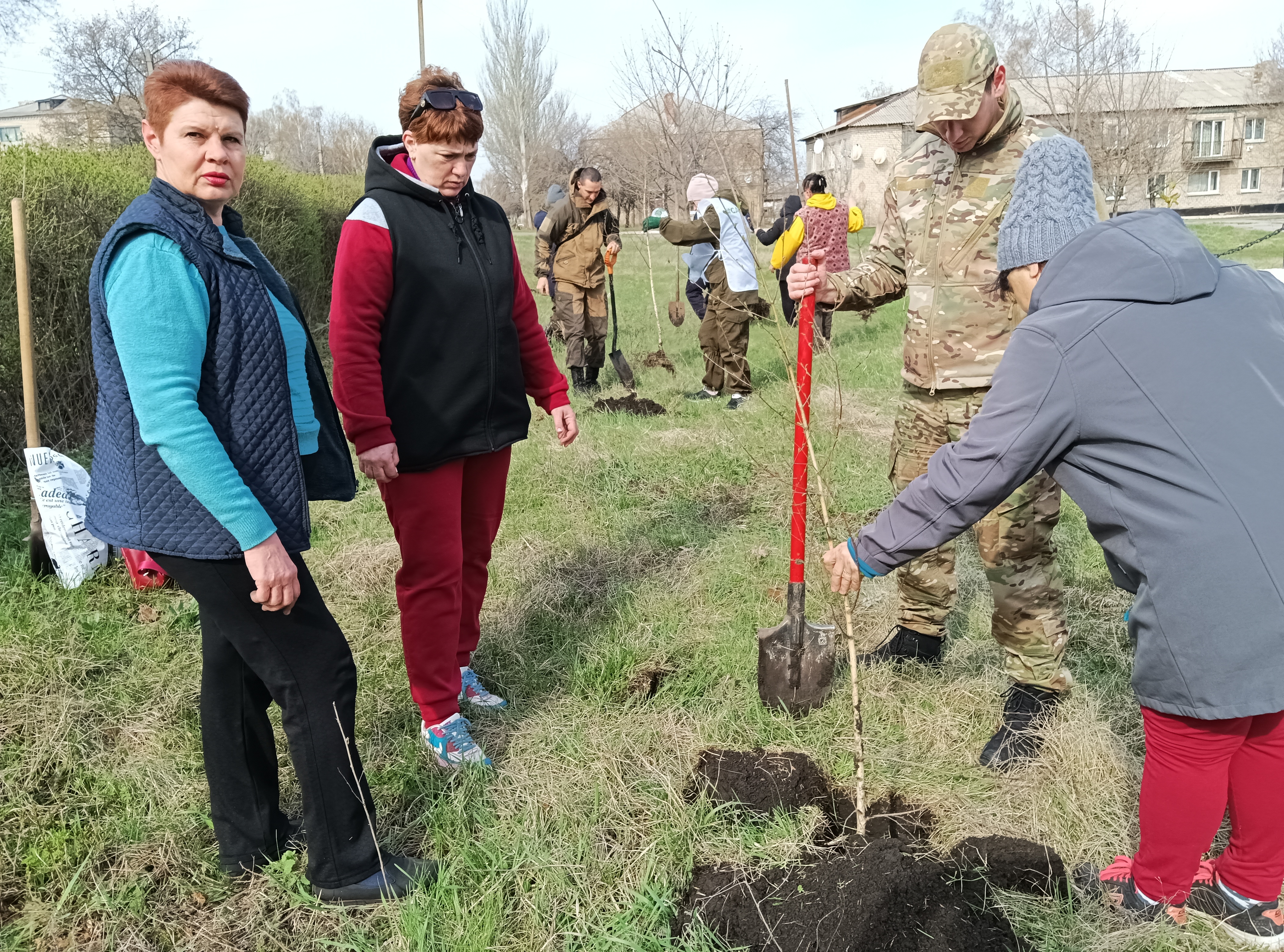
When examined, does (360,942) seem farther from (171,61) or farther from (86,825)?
(171,61)

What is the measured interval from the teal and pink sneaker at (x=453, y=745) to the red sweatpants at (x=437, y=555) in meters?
0.03

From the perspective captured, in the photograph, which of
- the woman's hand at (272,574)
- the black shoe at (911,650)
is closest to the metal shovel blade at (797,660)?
the black shoe at (911,650)

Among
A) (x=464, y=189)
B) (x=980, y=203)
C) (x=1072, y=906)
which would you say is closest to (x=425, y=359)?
(x=464, y=189)

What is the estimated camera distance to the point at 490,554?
308 centimetres

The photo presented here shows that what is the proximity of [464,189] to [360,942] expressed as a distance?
6.99ft

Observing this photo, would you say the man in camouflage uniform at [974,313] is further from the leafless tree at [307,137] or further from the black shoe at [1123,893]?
the leafless tree at [307,137]

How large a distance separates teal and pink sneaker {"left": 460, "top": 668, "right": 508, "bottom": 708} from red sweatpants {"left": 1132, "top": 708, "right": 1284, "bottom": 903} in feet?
6.91

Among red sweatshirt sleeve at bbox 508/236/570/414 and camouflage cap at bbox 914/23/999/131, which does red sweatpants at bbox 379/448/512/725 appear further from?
camouflage cap at bbox 914/23/999/131

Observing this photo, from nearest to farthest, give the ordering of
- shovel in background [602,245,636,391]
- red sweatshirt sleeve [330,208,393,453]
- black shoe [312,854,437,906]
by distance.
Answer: black shoe [312,854,437,906]
red sweatshirt sleeve [330,208,393,453]
shovel in background [602,245,636,391]

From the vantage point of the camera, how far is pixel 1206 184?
5009 centimetres

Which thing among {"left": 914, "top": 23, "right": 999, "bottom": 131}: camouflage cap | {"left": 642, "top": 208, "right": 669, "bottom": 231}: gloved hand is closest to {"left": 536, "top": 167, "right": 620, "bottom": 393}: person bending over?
{"left": 642, "top": 208, "right": 669, "bottom": 231}: gloved hand

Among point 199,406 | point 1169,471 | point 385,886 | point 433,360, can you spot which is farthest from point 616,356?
point 1169,471

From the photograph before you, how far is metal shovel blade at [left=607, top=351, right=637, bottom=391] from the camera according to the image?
906 centimetres

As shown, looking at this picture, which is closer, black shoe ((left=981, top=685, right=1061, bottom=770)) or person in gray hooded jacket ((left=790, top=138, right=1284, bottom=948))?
person in gray hooded jacket ((left=790, top=138, right=1284, bottom=948))
